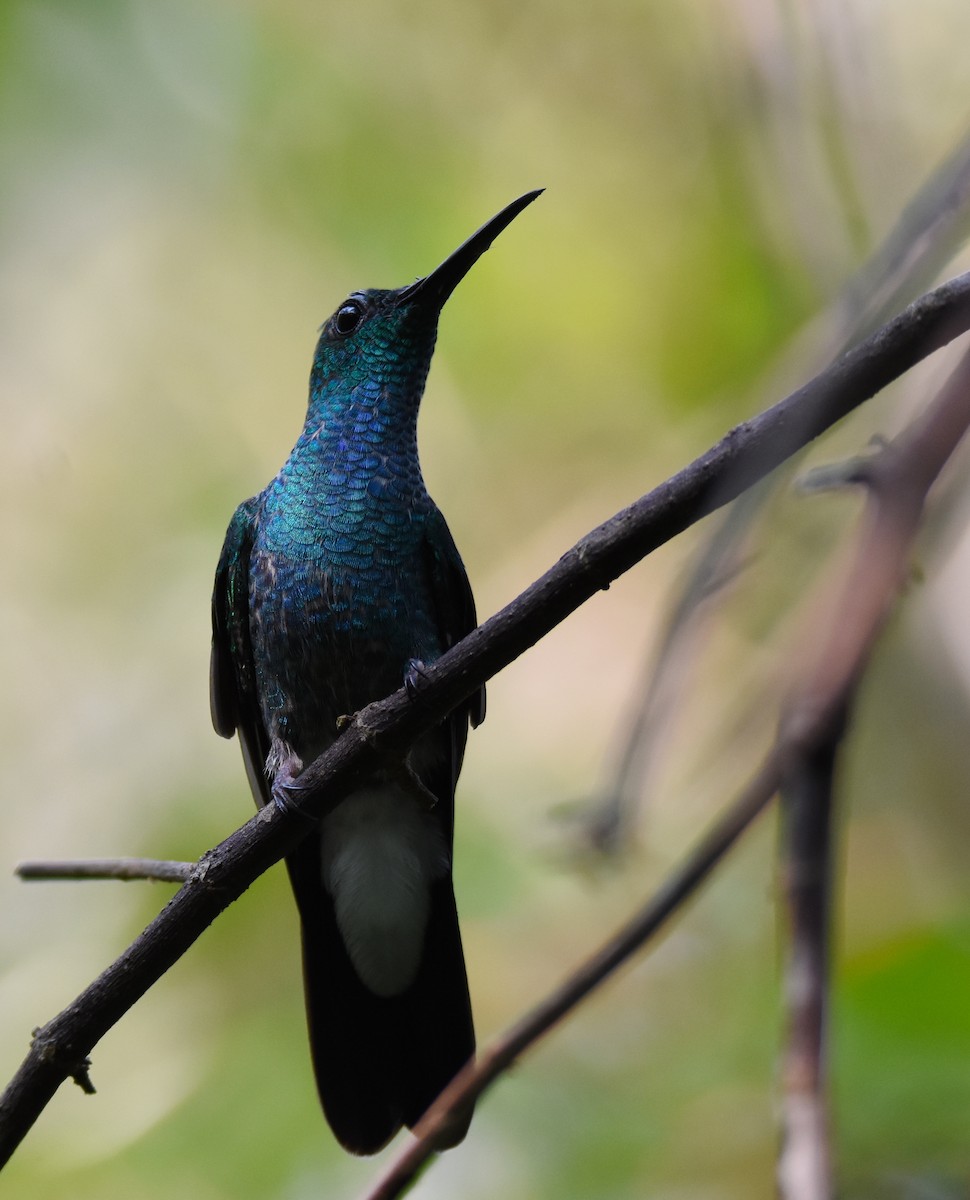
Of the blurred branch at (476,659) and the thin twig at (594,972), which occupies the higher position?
the blurred branch at (476,659)

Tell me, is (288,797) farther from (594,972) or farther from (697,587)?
(594,972)

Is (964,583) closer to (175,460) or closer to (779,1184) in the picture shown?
(779,1184)

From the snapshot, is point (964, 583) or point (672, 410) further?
point (672, 410)

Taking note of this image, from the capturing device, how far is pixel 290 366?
276 inches

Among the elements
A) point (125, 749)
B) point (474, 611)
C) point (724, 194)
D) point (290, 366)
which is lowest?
point (474, 611)

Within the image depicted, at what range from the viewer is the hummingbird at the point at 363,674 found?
3717 millimetres

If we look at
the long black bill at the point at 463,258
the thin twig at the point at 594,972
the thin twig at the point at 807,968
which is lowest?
the thin twig at the point at 807,968

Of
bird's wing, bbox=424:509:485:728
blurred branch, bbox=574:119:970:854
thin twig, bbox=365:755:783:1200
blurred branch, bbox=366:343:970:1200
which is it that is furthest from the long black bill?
thin twig, bbox=365:755:783:1200

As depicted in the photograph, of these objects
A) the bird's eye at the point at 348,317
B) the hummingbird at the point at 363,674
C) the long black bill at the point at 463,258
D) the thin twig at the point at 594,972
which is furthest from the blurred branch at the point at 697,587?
the bird's eye at the point at 348,317

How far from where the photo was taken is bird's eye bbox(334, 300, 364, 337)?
14.1 ft

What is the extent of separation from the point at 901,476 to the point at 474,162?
5710mm

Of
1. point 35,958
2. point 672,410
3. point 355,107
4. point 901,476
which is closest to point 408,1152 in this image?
point 901,476

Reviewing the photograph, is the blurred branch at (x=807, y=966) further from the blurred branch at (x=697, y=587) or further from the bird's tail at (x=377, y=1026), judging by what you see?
the bird's tail at (x=377, y=1026)

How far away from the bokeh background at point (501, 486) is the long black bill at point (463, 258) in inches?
34.2
